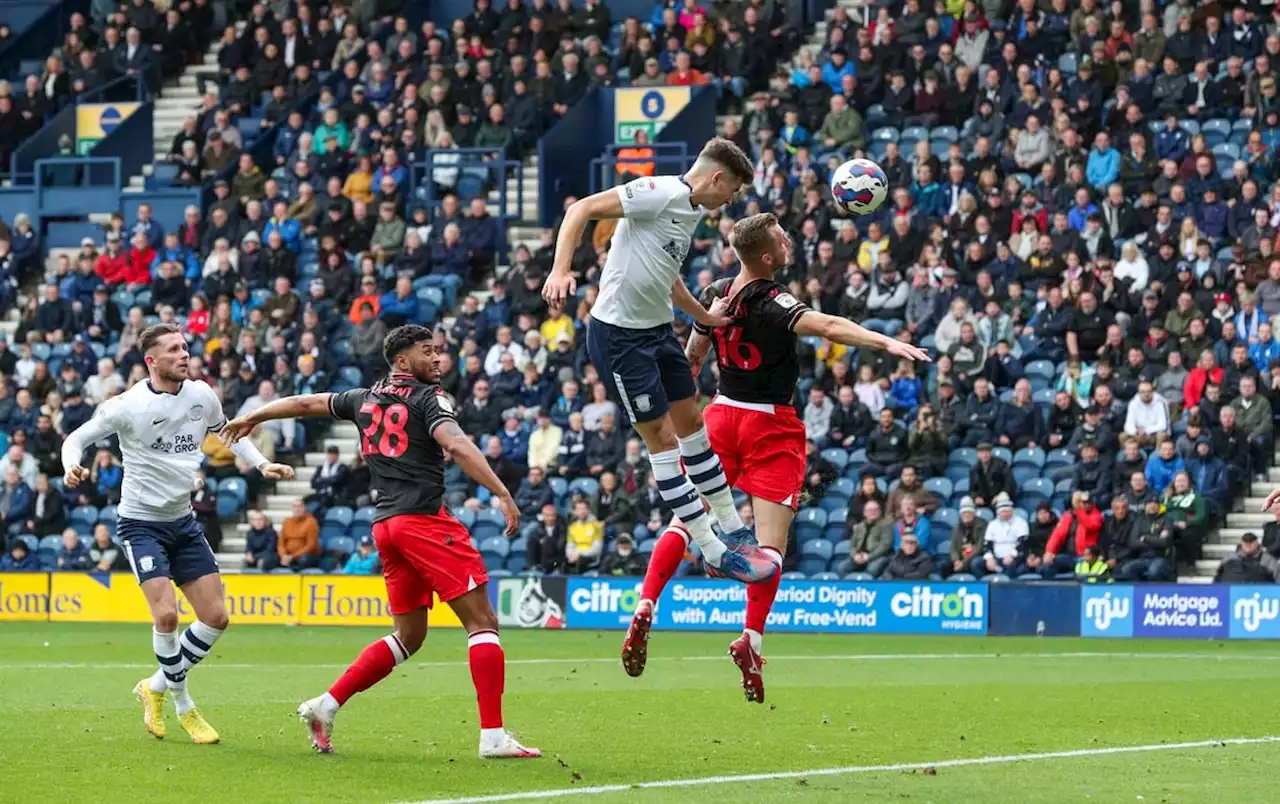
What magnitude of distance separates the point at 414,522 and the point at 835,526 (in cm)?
1579

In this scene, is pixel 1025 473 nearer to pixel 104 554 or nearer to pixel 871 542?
pixel 871 542

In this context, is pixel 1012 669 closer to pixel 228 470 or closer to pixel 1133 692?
pixel 1133 692

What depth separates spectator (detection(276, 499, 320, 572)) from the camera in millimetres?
28062

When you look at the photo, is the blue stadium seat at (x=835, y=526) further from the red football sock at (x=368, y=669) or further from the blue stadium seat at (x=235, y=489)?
the red football sock at (x=368, y=669)

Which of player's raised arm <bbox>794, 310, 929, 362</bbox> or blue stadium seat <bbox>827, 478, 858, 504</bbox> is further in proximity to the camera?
blue stadium seat <bbox>827, 478, 858, 504</bbox>

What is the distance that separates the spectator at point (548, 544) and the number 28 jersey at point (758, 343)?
14373 millimetres

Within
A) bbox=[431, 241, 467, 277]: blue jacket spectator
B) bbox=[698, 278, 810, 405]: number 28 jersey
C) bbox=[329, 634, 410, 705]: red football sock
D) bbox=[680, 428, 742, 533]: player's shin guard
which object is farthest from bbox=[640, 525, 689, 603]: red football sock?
bbox=[431, 241, 467, 277]: blue jacket spectator

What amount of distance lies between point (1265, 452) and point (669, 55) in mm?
12649

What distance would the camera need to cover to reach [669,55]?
33156 mm

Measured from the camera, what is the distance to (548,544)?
26438 mm

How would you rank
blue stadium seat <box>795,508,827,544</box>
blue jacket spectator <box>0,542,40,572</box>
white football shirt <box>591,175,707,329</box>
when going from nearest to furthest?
white football shirt <box>591,175,707,329</box>
blue stadium seat <box>795,508,827,544</box>
blue jacket spectator <box>0,542,40,572</box>

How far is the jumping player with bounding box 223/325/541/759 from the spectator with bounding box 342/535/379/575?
16.1 m

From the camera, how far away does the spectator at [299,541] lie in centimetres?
2806

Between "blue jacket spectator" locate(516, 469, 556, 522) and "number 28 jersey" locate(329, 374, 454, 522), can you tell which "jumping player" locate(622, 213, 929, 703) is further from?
"blue jacket spectator" locate(516, 469, 556, 522)
